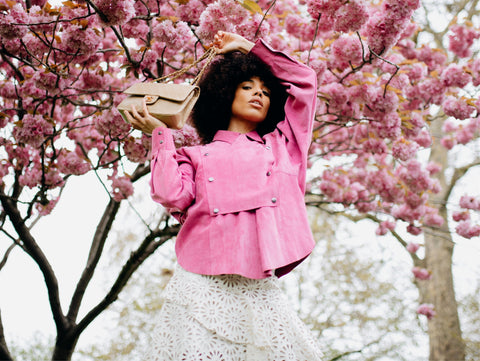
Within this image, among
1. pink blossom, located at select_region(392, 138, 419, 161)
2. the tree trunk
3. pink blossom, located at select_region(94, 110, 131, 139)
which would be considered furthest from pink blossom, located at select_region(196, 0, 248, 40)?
the tree trunk

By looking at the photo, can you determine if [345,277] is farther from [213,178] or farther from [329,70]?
[213,178]

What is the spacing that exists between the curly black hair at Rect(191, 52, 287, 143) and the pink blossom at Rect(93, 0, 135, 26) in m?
0.42

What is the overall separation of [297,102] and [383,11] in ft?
Answer: 2.71

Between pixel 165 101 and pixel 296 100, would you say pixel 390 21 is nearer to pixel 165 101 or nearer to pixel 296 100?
pixel 296 100

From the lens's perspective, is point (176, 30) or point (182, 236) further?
point (176, 30)

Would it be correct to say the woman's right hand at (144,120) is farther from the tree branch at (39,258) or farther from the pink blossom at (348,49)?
the tree branch at (39,258)

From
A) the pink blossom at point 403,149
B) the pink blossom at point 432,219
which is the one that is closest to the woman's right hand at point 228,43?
the pink blossom at point 403,149

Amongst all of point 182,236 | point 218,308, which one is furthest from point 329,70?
point 218,308

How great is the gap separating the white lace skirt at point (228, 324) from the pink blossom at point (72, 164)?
5.29 ft

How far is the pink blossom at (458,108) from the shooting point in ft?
9.02

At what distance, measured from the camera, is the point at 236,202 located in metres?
1.42

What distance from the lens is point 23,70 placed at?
290cm

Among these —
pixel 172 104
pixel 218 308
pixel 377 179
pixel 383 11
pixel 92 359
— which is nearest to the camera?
pixel 218 308

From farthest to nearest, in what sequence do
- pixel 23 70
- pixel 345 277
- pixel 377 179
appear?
1. pixel 345 277
2. pixel 377 179
3. pixel 23 70
